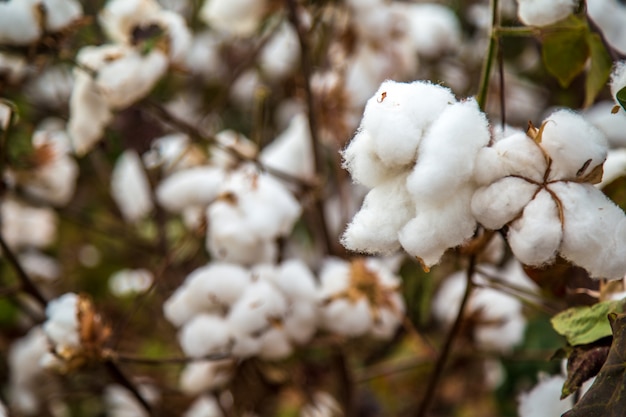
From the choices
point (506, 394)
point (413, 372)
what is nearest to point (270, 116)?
point (413, 372)

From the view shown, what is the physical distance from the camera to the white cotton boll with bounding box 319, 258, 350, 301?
95cm

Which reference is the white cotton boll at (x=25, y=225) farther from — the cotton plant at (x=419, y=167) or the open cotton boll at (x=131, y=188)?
the cotton plant at (x=419, y=167)

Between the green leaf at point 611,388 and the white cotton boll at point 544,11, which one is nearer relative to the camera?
the green leaf at point 611,388

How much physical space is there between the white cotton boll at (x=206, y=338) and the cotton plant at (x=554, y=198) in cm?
43

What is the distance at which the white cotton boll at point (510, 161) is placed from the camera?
54 centimetres

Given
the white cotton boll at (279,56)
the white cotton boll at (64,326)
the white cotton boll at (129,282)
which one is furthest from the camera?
the white cotton boll at (279,56)

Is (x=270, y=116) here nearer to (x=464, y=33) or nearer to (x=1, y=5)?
(x=464, y=33)

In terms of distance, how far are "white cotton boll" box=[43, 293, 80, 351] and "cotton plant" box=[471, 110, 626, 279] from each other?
0.43 m

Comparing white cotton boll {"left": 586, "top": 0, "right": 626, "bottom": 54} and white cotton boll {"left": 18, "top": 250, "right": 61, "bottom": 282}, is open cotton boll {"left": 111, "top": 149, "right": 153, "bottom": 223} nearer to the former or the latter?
white cotton boll {"left": 18, "top": 250, "right": 61, "bottom": 282}

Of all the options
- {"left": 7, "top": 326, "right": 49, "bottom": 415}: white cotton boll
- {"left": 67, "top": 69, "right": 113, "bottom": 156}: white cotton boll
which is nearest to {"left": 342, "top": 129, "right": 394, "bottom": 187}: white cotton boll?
{"left": 67, "top": 69, "right": 113, "bottom": 156}: white cotton boll

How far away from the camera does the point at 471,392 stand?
147 cm

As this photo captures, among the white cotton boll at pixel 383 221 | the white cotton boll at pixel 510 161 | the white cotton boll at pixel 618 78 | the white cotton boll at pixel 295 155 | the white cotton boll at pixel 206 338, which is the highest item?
the white cotton boll at pixel 618 78

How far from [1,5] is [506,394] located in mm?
814

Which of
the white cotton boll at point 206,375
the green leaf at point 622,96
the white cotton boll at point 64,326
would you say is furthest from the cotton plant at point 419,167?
the white cotton boll at point 206,375
